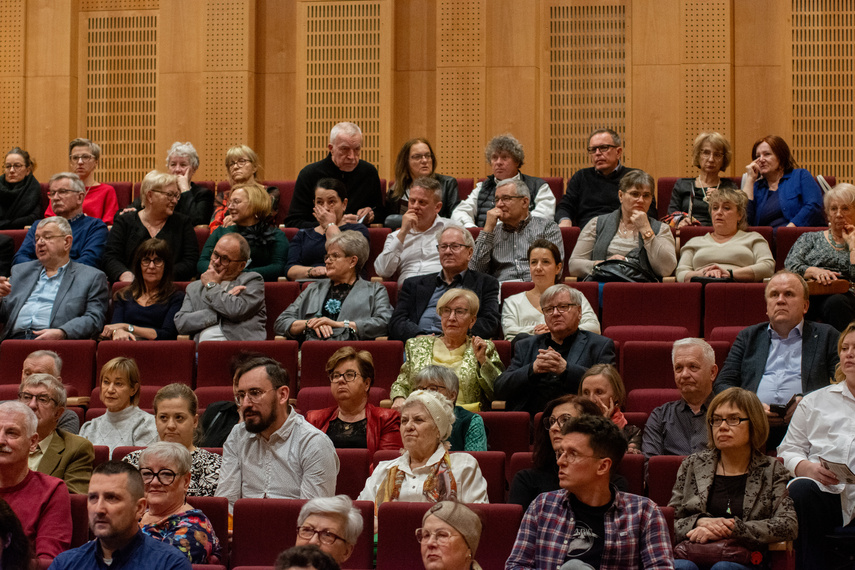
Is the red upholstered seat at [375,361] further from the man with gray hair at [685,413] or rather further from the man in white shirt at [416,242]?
the man with gray hair at [685,413]

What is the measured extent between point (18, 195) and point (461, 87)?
2.37 metres

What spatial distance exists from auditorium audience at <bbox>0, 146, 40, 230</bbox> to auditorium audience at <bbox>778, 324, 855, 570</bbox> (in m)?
3.78

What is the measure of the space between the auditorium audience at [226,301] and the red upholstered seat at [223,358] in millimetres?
198

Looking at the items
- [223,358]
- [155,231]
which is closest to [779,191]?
[223,358]

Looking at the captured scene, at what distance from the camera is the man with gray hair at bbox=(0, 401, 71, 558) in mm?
2791

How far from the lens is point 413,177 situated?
5.33 meters

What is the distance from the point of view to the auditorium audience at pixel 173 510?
8.95 ft

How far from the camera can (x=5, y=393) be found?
371 cm

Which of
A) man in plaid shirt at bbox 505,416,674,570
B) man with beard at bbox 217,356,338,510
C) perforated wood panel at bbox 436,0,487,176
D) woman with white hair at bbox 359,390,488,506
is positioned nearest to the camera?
man in plaid shirt at bbox 505,416,674,570

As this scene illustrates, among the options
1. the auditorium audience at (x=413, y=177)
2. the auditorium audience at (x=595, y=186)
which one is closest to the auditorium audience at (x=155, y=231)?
the auditorium audience at (x=413, y=177)

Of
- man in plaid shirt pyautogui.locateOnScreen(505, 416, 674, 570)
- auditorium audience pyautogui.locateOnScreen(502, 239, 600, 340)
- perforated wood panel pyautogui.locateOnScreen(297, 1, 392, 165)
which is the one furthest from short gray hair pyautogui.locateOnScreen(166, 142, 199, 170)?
man in plaid shirt pyautogui.locateOnScreen(505, 416, 674, 570)

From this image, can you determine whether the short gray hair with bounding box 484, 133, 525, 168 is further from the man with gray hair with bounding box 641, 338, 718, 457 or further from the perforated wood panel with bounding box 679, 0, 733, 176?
the man with gray hair with bounding box 641, 338, 718, 457

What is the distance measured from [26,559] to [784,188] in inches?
144

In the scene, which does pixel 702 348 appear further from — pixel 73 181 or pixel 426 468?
pixel 73 181
